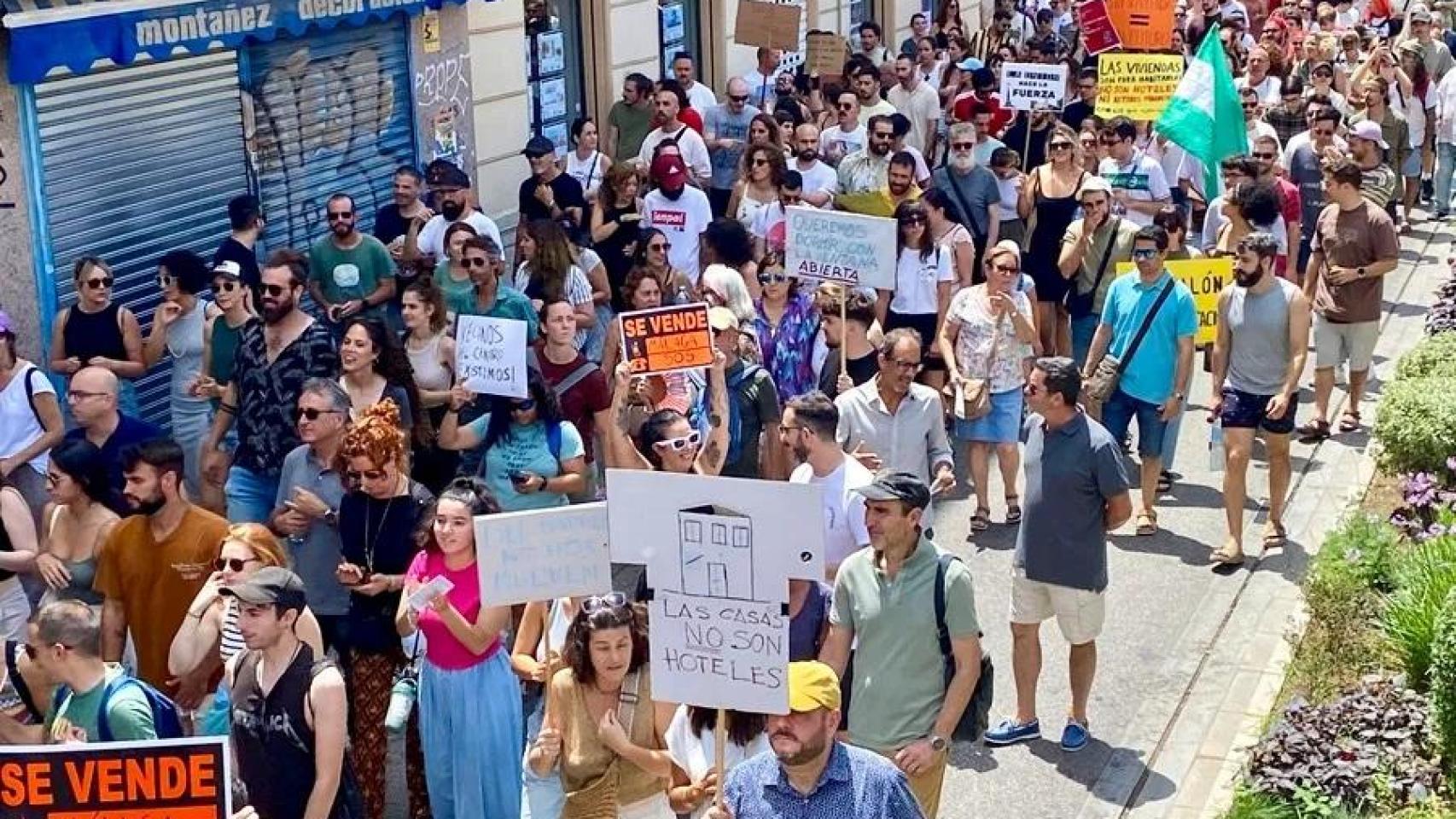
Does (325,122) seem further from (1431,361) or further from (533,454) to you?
(1431,361)

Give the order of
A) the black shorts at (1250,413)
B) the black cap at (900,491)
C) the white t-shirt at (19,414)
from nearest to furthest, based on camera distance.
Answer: the black cap at (900,491), the white t-shirt at (19,414), the black shorts at (1250,413)

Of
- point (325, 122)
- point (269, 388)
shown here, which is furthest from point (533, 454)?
point (325, 122)

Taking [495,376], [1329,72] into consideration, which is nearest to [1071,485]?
[495,376]

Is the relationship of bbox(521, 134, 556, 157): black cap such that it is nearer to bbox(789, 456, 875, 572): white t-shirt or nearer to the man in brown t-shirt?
the man in brown t-shirt

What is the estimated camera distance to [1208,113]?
14906mm

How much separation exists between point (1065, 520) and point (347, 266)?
192 inches

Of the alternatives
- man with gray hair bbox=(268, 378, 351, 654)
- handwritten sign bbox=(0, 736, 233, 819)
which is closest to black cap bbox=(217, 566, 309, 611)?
handwritten sign bbox=(0, 736, 233, 819)

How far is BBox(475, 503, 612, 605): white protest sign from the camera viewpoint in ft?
22.2

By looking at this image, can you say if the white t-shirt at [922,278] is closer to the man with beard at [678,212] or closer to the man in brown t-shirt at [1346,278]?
the man with beard at [678,212]

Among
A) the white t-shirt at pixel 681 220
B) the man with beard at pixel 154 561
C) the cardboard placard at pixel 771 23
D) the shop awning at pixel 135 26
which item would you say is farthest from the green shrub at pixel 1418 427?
the cardboard placard at pixel 771 23

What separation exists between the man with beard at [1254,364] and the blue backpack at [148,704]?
5971 millimetres

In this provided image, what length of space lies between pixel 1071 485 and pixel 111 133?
628 centimetres

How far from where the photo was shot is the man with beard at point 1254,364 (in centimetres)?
1070

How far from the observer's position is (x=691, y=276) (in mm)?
13016
